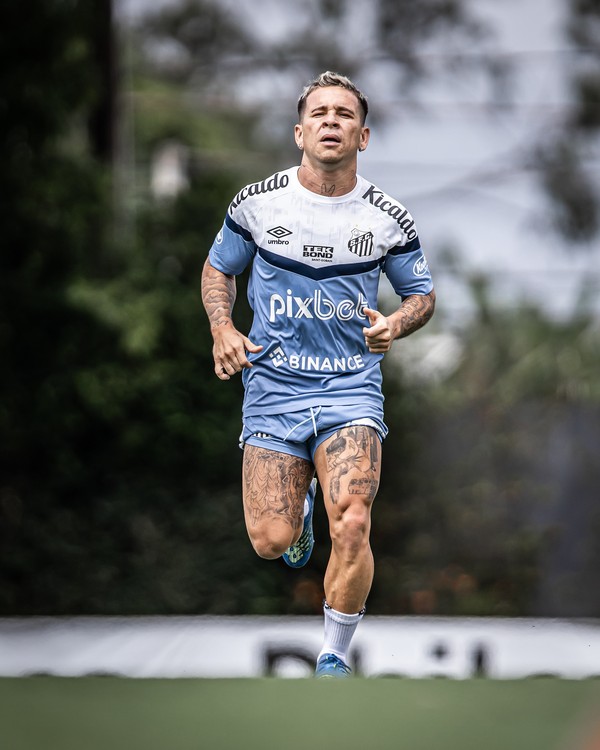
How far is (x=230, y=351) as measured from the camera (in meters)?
4.32

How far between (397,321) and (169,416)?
6685 millimetres

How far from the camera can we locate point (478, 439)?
38.3 ft

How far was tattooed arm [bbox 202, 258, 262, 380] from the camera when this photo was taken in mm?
4320

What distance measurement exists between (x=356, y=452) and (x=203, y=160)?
913cm

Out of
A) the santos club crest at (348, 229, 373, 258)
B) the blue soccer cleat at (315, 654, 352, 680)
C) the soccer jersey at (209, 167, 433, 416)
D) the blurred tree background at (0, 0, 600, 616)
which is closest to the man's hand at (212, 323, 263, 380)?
the soccer jersey at (209, 167, 433, 416)

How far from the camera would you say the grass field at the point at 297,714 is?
10.1 feet

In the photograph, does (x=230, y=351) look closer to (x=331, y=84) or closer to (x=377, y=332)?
(x=377, y=332)

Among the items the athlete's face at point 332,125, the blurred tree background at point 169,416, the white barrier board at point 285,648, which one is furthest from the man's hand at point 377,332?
the blurred tree background at point 169,416

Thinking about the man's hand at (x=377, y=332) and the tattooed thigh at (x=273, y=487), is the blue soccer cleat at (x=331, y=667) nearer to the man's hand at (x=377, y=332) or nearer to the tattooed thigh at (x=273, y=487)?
the tattooed thigh at (x=273, y=487)

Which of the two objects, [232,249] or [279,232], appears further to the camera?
[232,249]

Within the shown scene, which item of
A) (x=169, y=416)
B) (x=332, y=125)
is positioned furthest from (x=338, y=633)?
(x=169, y=416)

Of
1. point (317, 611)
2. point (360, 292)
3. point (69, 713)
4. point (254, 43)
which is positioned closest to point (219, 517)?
point (317, 611)

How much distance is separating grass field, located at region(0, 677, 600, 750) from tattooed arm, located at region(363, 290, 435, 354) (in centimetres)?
119

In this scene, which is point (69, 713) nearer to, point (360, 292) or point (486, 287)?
point (360, 292)
